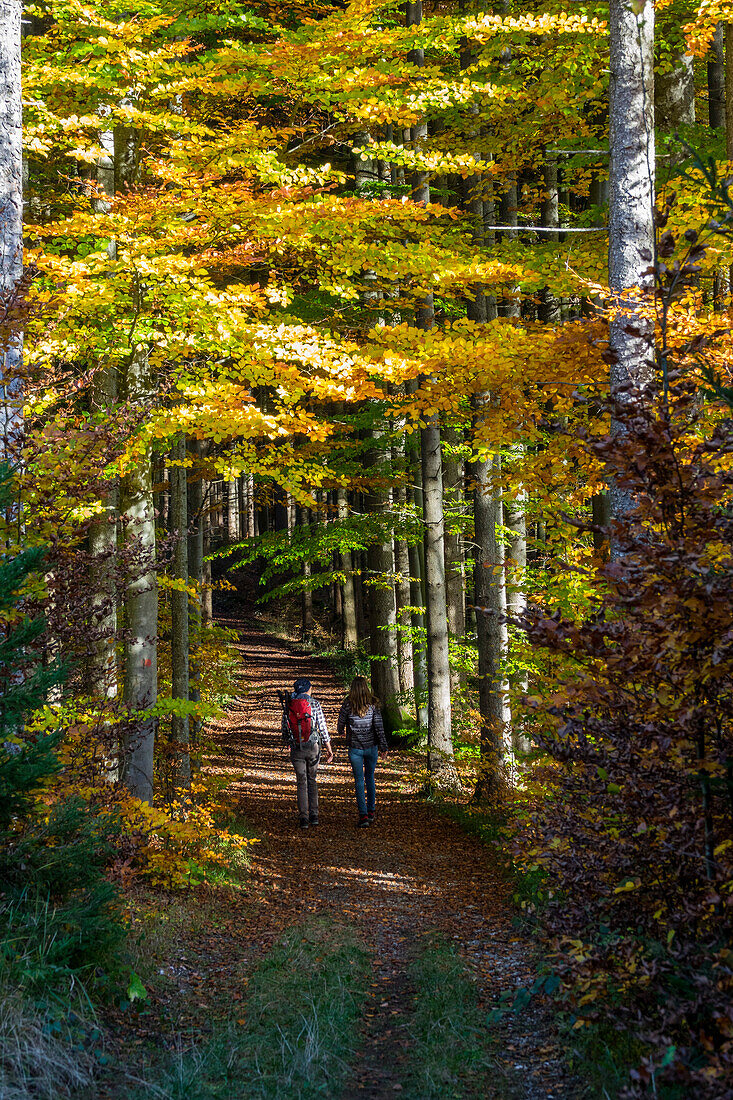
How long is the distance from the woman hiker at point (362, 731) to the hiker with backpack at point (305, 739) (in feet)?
1.02

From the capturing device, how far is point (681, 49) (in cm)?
898

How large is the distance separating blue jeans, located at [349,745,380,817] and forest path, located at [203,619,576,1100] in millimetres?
310

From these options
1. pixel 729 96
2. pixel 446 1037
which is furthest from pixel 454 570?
pixel 446 1037

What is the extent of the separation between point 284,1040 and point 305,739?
6484 millimetres

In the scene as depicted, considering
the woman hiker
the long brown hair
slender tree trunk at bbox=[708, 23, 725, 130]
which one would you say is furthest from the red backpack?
slender tree trunk at bbox=[708, 23, 725, 130]

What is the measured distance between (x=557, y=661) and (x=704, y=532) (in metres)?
3.70

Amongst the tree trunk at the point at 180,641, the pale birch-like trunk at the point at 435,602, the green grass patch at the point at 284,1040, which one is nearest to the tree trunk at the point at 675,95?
the pale birch-like trunk at the point at 435,602

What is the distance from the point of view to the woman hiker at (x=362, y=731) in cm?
1086

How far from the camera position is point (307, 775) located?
1102cm

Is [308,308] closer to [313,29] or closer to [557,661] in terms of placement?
[313,29]

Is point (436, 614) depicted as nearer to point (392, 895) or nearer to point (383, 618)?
point (383, 618)

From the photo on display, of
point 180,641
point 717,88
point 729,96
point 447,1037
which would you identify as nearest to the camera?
point 447,1037

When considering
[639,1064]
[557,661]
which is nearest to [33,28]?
[557,661]

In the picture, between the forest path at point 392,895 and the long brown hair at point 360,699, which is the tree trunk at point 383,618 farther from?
the long brown hair at point 360,699
